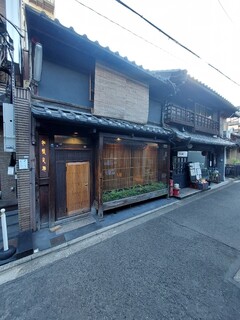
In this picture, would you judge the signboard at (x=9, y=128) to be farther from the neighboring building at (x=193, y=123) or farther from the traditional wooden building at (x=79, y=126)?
the neighboring building at (x=193, y=123)

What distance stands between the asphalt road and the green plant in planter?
1.84 m

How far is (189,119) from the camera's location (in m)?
11.5

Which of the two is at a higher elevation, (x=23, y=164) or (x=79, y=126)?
(x=79, y=126)

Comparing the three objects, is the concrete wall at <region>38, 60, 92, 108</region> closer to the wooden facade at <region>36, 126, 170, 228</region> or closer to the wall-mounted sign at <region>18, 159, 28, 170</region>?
the wooden facade at <region>36, 126, 170, 228</region>

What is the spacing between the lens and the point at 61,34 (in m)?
5.12

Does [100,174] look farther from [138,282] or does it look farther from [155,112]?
[155,112]

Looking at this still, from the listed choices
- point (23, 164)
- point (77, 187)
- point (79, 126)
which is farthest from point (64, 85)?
point (77, 187)

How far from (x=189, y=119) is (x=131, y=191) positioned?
7.49 metres

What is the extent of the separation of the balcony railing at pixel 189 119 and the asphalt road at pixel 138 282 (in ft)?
22.9

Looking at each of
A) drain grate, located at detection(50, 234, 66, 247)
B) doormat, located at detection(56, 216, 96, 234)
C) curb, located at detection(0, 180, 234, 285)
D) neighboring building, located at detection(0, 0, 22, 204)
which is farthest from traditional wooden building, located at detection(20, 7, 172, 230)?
curb, located at detection(0, 180, 234, 285)

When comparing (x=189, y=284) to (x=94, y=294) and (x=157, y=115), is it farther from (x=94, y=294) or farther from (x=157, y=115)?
(x=157, y=115)

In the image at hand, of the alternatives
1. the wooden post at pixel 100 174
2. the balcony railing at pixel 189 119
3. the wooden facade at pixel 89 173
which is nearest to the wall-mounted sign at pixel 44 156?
the wooden facade at pixel 89 173

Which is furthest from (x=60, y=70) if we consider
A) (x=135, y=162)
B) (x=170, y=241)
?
(x=170, y=241)

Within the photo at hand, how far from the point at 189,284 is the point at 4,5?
39.6 ft
